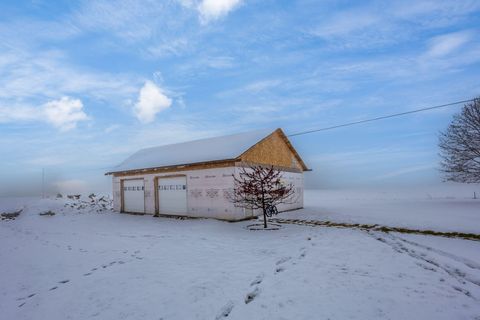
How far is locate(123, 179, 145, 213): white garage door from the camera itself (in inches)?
845

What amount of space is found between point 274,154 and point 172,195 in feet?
24.2

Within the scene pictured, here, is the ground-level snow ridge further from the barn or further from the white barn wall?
the barn

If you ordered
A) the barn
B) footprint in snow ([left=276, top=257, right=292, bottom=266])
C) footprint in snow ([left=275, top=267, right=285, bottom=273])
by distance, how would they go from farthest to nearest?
the barn → footprint in snow ([left=276, top=257, right=292, bottom=266]) → footprint in snow ([left=275, top=267, right=285, bottom=273])

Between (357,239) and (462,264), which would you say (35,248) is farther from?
(462,264)

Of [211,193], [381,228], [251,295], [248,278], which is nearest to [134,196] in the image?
[211,193]

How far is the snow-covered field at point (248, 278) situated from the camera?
5.17 metres

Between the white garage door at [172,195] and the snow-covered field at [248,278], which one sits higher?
the white garage door at [172,195]

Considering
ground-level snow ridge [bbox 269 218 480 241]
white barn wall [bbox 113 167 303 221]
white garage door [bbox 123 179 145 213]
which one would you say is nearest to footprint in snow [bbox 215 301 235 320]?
ground-level snow ridge [bbox 269 218 480 241]

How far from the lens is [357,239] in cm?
1067

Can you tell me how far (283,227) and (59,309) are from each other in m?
9.96

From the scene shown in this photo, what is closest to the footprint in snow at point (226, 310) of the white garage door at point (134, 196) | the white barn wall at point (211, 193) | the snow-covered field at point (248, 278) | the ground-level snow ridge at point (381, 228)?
the snow-covered field at point (248, 278)

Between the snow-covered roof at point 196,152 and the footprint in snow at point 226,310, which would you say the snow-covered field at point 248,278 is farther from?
the snow-covered roof at point 196,152

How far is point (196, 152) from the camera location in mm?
19984

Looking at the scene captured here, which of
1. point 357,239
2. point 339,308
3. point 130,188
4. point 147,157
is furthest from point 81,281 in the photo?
point 147,157
